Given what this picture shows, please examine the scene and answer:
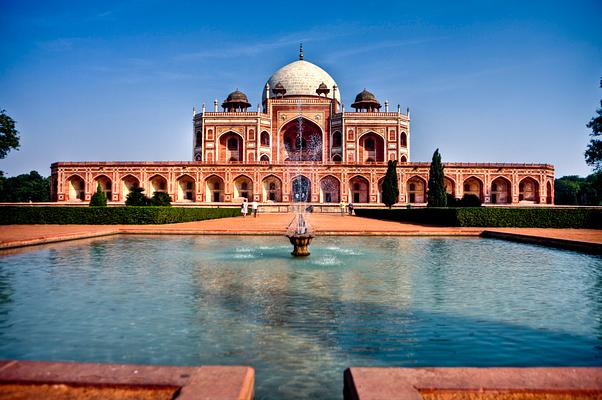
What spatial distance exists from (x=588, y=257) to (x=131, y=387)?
8350 millimetres

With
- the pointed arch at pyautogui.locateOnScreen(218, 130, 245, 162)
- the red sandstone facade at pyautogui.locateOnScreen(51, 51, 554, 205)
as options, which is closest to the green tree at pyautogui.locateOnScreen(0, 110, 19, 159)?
the red sandstone facade at pyautogui.locateOnScreen(51, 51, 554, 205)

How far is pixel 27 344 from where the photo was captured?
3400mm

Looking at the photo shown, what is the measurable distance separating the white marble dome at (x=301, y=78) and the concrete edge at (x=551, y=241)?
29.6 metres

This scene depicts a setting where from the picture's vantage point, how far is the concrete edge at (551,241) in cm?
850

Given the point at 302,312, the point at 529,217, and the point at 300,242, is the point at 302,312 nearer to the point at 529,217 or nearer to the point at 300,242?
the point at 300,242

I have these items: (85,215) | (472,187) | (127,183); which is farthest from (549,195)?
(127,183)

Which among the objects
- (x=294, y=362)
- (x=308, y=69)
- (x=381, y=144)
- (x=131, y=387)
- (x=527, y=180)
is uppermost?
(x=308, y=69)

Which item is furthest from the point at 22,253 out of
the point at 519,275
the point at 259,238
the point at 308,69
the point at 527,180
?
the point at 308,69

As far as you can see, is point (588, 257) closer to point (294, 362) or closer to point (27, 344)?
point (294, 362)

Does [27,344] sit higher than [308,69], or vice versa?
[308,69]

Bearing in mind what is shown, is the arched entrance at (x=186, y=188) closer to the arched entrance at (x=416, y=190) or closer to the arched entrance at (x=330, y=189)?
the arched entrance at (x=330, y=189)

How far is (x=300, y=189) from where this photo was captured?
3250 cm

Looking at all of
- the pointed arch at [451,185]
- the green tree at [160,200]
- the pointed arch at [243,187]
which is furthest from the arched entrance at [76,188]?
the pointed arch at [451,185]

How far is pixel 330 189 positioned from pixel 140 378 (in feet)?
102
